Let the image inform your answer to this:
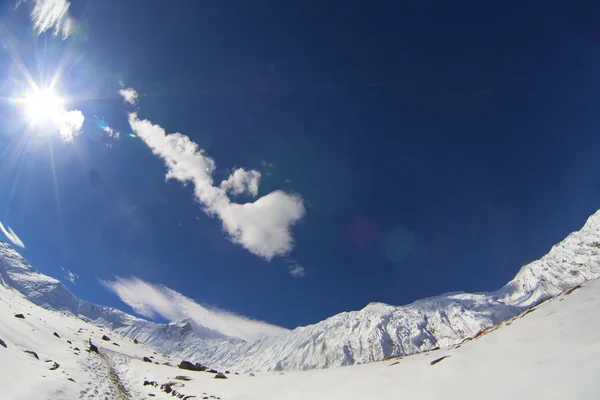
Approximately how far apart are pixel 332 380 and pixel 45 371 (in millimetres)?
21232

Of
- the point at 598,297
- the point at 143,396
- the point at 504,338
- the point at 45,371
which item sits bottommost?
the point at 143,396

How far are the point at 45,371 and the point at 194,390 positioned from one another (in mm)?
11849

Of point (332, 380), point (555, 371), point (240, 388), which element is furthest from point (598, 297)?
point (240, 388)

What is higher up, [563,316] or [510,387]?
[563,316]

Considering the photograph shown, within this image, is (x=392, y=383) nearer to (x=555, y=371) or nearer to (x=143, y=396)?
(x=555, y=371)

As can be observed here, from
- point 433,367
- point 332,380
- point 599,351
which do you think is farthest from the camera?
point 332,380

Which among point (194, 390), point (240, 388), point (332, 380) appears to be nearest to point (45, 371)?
point (194, 390)

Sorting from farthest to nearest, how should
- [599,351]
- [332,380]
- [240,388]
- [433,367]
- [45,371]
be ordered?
[240,388], [332,380], [433,367], [45,371], [599,351]

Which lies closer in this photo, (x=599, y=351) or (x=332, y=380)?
(x=599, y=351)

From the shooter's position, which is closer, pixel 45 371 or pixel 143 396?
pixel 45 371

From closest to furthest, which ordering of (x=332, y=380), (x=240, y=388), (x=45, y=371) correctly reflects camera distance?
(x=45, y=371)
(x=332, y=380)
(x=240, y=388)

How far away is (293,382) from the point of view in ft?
87.3

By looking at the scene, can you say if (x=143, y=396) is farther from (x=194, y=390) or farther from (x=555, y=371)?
(x=555, y=371)

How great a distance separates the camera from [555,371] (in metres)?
12.9
